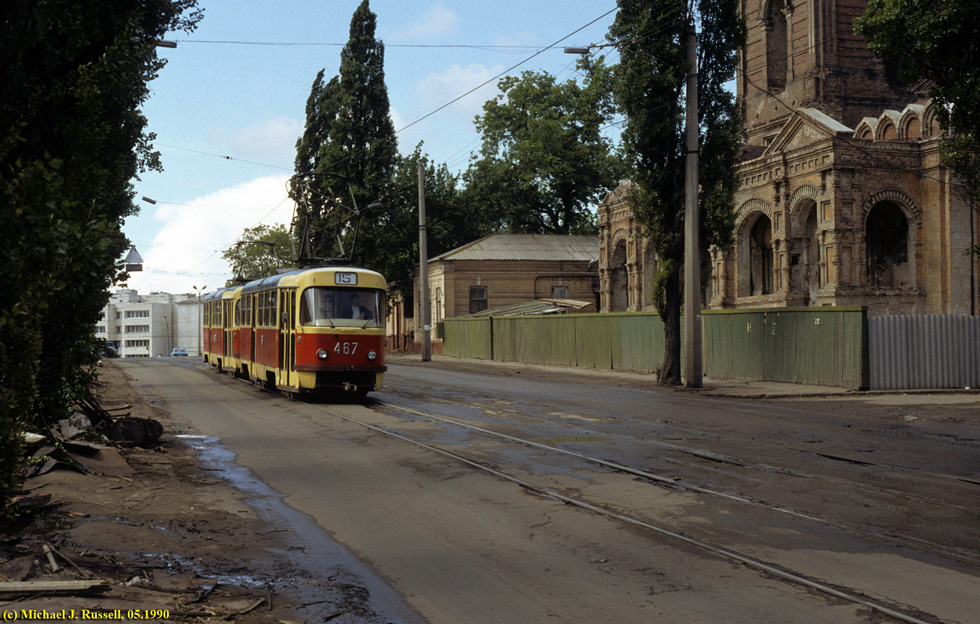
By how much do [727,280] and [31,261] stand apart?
37.0 m

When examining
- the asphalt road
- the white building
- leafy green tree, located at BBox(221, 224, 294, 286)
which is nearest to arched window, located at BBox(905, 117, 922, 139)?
the asphalt road

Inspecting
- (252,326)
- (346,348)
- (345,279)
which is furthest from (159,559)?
(252,326)

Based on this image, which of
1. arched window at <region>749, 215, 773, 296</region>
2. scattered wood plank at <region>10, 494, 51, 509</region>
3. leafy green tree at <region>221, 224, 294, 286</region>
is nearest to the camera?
scattered wood plank at <region>10, 494, 51, 509</region>

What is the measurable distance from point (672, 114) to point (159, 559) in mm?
21620

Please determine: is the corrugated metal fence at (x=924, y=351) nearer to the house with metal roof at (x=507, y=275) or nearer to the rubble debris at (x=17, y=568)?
the rubble debris at (x=17, y=568)

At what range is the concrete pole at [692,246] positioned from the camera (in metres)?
24.6

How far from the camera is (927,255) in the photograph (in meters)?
34.8

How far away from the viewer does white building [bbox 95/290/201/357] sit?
157m

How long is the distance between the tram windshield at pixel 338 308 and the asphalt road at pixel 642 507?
2576 mm

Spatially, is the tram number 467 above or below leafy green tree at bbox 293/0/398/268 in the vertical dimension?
below

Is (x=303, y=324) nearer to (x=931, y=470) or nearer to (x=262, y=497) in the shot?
(x=262, y=497)

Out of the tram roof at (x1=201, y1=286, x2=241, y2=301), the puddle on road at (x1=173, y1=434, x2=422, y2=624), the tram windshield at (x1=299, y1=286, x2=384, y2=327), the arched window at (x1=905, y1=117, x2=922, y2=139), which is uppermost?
the arched window at (x1=905, y1=117, x2=922, y2=139)

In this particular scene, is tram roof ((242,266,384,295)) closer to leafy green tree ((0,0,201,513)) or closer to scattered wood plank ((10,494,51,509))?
leafy green tree ((0,0,201,513))

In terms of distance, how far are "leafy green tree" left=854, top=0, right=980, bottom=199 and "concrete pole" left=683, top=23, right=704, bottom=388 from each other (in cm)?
819
